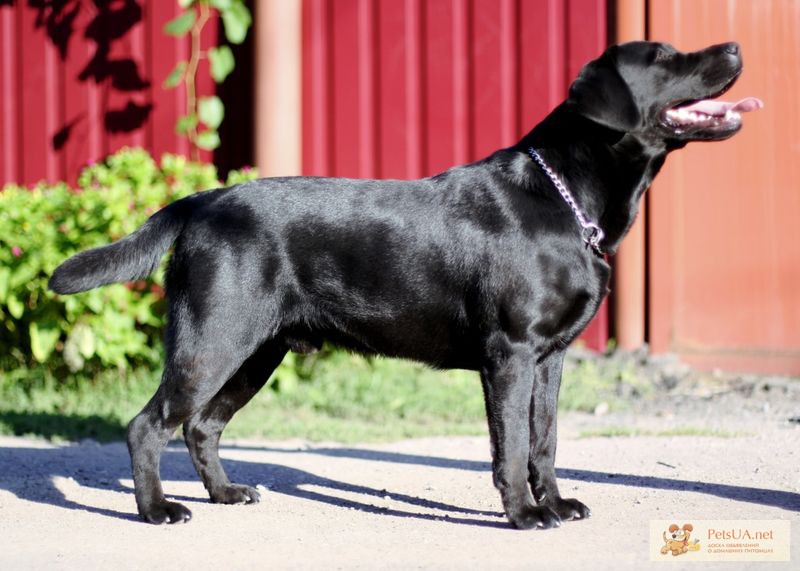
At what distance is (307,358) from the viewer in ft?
24.3

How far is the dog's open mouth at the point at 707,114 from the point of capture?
4395 mm

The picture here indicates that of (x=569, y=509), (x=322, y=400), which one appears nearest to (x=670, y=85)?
(x=569, y=509)

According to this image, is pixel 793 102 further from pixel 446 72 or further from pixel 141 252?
pixel 141 252

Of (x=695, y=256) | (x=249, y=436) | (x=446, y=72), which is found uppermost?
(x=446, y=72)

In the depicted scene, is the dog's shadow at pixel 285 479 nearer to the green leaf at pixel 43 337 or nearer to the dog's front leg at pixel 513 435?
the dog's front leg at pixel 513 435

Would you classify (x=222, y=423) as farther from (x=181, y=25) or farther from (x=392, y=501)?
(x=181, y=25)

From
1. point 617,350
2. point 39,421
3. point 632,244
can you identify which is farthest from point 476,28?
point 39,421

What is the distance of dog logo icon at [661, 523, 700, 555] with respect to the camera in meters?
3.85

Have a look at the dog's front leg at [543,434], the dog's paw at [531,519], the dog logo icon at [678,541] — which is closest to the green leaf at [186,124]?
the dog's front leg at [543,434]

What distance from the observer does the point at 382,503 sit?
473cm

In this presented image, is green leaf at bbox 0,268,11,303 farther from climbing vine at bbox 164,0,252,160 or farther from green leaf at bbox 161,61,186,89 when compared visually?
green leaf at bbox 161,61,186,89

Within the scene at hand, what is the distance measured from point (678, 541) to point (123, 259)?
2242mm

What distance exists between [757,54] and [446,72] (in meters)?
2.03

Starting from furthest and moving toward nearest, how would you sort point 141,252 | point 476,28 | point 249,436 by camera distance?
point 476,28 → point 249,436 → point 141,252
